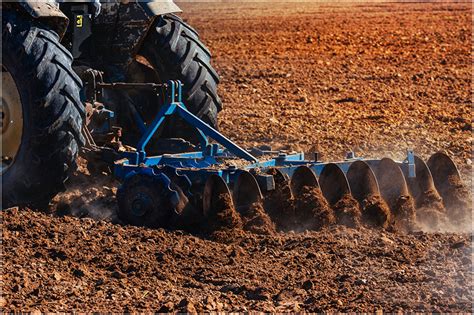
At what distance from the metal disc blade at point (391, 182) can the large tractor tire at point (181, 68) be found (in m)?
1.74

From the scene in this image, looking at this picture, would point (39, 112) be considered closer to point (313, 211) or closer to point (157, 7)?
point (157, 7)

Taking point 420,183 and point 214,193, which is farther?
point 420,183

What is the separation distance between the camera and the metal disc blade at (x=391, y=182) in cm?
818

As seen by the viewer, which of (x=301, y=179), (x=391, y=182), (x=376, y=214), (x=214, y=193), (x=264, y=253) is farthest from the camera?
(x=391, y=182)

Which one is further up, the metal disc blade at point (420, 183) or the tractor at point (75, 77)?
the tractor at point (75, 77)

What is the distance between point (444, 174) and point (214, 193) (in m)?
2.03

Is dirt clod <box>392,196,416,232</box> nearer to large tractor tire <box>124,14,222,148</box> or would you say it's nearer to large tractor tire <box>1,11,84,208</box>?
large tractor tire <box>124,14,222,148</box>

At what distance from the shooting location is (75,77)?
7.83m

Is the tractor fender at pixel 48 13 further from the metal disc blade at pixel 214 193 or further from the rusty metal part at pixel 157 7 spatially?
the metal disc blade at pixel 214 193

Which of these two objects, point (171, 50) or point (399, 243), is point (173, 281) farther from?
point (171, 50)

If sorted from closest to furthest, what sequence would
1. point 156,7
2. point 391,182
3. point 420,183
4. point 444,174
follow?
point 391,182, point 420,183, point 444,174, point 156,7

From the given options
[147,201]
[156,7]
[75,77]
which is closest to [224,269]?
[147,201]

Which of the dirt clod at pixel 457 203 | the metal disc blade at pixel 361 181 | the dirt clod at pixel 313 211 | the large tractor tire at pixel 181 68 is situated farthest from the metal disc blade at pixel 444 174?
the large tractor tire at pixel 181 68

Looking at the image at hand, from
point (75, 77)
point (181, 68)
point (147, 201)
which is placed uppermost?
point (181, 68)
